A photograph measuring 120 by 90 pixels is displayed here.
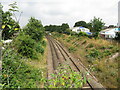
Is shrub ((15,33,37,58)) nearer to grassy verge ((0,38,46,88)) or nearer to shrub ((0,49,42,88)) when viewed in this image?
grassy verge ((0,38,46,88))

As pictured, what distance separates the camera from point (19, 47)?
8.88 metres

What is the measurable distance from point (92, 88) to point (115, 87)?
112 cm

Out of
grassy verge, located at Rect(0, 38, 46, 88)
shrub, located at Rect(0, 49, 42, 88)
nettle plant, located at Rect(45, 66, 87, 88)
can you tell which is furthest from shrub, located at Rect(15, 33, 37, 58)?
nettle plant, located at Rect(45, 66, 87, 88)

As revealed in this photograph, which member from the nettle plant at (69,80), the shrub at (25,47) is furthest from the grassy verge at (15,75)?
the shrub at (25,47)

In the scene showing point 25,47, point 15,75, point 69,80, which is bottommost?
point 15,75

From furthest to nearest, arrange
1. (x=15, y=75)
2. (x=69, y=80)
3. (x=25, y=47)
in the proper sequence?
(x=25, y=47) < (x=15, y=75) < (x=69, y=80)

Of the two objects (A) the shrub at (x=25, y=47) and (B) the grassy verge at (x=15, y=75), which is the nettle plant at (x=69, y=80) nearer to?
(B) the grassy verge at (x=15, y=75)

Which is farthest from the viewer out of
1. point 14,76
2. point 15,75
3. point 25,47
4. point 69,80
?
point 25,47

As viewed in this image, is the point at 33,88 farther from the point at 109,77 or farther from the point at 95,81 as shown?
the point at 109,77

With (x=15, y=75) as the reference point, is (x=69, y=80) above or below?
above

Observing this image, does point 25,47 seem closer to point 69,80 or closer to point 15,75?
point 15,75

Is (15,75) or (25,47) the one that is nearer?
(15,75)

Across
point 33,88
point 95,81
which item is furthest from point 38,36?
point 33,88

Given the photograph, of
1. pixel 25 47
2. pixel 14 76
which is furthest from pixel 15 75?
pixel 25 47
